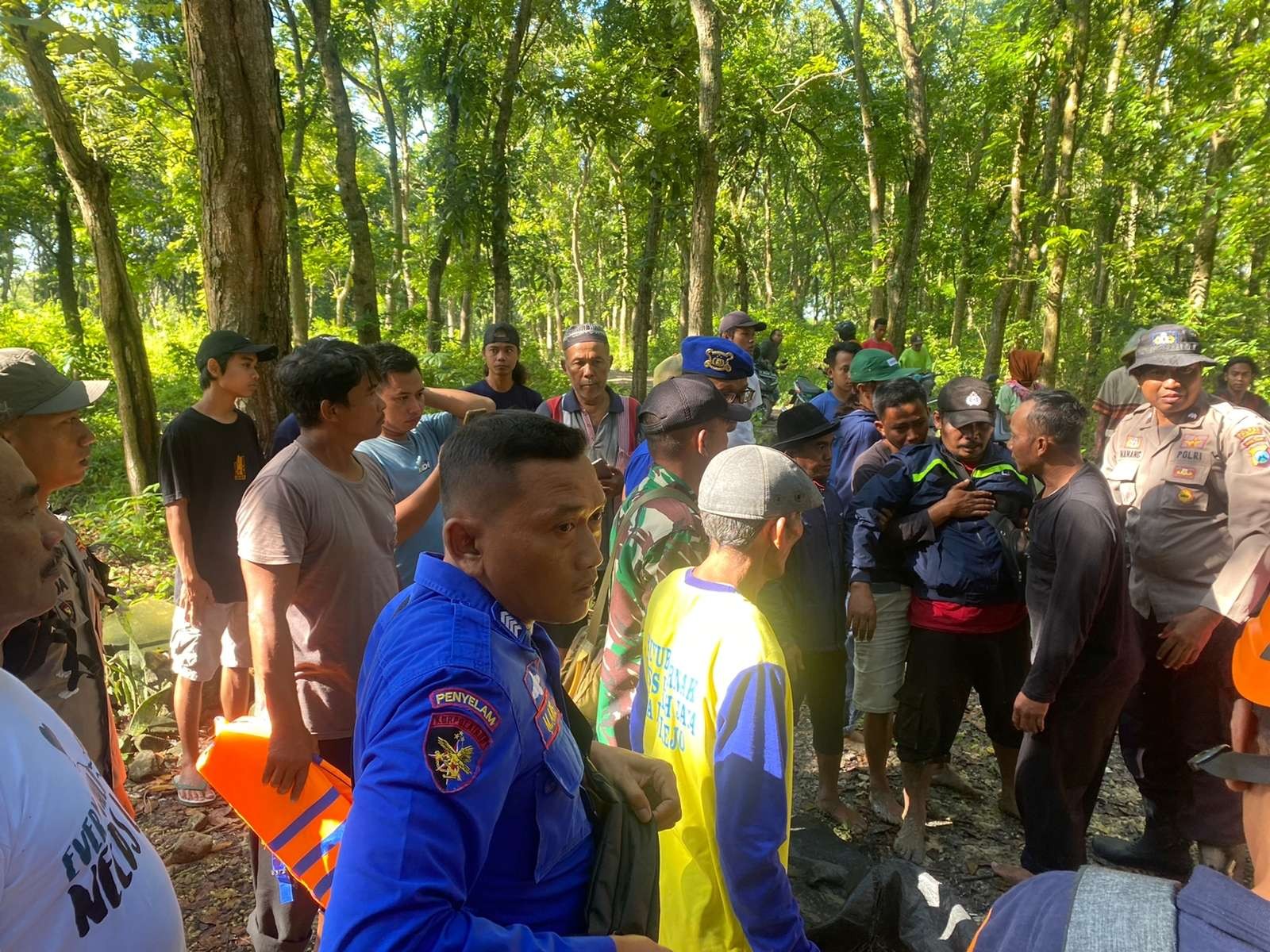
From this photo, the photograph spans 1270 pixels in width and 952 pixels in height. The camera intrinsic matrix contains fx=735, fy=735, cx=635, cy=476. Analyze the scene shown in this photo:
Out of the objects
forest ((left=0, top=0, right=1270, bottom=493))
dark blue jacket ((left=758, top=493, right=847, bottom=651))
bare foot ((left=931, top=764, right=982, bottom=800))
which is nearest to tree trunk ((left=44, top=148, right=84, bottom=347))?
forest ((left=0, top=0, right=1270, bottom=493))

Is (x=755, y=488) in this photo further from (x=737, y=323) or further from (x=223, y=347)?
(x=737, y=323)

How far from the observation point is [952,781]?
404 centimetres

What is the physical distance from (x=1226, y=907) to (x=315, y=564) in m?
2.41

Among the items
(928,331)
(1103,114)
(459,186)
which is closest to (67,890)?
(459,186)

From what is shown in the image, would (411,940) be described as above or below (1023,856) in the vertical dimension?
above

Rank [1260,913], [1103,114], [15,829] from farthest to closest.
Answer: [1103,114] → [15,829] → [1260,913]

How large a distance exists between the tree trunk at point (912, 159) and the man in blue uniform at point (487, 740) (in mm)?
10760

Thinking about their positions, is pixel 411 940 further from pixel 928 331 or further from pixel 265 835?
pixel 928 331

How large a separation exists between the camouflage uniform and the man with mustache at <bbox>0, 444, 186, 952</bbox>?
4.76 feet

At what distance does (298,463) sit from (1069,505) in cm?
286

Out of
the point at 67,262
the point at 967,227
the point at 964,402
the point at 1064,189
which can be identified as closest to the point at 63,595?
the point at 964,402

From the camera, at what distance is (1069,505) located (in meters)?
2.87

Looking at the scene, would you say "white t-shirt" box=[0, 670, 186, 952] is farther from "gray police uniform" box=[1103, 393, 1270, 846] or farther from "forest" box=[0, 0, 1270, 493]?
"gray police uniform" box=[1103, 393, 1270, 846]

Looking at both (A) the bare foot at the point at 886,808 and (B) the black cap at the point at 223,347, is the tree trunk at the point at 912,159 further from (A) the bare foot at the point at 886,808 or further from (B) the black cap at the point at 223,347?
(B) the black cap at the point at 223,347
